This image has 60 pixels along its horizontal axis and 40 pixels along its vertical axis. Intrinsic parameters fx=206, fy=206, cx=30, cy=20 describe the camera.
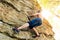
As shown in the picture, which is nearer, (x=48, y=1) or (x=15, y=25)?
(x=15, y=25)

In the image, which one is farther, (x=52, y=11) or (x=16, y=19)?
(x=52, y=11)

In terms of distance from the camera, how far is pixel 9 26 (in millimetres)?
8289

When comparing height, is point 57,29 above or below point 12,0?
below

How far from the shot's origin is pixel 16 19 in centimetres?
872

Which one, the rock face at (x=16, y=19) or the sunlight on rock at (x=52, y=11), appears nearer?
the rock face at (x=16, y=19)

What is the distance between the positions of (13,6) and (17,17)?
0.59 metres

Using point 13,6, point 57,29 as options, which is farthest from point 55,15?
point 13,6

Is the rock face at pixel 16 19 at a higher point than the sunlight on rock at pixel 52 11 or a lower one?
higher

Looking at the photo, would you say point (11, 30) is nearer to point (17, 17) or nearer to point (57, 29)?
point (17, 17)

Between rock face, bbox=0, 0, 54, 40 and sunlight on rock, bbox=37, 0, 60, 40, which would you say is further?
sunlight on rock, bbox=37, 0, 60, 40

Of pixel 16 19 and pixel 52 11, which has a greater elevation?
pixel 16 19

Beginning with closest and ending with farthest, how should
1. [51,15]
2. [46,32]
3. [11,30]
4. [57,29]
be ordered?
1. [11,30]
2. [46,32]
3. [57,29]
4. [51,15]

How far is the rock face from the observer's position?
26.7 ft

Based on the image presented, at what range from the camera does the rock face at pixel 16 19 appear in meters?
8.12
